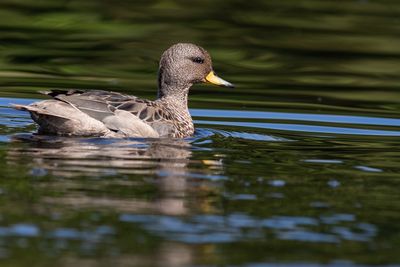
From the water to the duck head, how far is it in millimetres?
596

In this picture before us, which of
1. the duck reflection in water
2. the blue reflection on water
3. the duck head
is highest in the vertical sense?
the duck head

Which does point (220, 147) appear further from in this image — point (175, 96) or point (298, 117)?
point (298, 117)

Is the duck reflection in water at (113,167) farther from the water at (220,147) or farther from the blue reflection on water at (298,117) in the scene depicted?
the blue reflection on water at (298,117)

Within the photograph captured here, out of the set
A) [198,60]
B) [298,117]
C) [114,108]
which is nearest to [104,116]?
[114,108]

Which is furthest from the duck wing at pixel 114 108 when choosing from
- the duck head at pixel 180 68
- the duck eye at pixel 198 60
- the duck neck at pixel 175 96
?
the duck eye at pixel 198 60

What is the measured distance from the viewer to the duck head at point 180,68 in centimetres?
1332

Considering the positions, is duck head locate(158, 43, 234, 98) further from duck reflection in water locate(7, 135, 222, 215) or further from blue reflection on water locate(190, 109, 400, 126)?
duck reflection in water locate(7, 135, 222, 215)

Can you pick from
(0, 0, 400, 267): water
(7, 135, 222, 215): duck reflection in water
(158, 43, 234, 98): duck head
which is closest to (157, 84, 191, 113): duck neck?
(158, 43, 234, 98): duck head

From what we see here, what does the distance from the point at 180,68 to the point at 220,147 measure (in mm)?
1854

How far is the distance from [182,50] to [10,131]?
2306mm

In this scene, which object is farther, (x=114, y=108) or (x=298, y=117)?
(x=298, y=117)

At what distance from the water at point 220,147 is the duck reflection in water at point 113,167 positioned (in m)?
0.02

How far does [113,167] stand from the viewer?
10.2 meters

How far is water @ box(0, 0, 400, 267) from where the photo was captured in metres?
7.93
